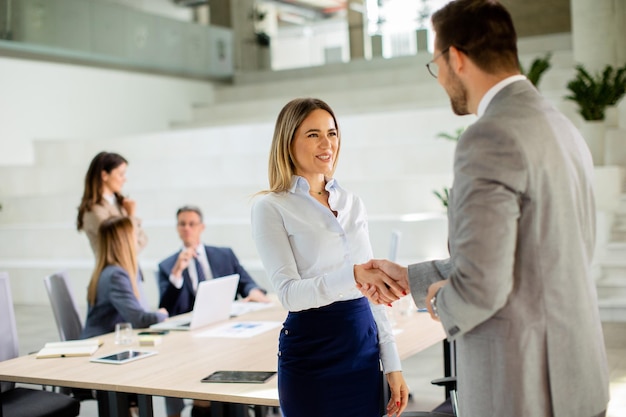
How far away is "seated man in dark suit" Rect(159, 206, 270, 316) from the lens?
4.81 metres

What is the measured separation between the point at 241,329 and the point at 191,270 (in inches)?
41.4

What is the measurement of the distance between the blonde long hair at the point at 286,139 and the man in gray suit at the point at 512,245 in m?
0.91

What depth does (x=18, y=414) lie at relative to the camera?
136 inches

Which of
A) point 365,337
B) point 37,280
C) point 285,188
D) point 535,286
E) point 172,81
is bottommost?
point 37,280

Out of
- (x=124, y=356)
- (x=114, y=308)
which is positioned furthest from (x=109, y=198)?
(x=124, y=356)

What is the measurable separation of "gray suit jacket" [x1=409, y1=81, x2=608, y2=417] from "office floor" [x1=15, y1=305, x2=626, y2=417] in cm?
303

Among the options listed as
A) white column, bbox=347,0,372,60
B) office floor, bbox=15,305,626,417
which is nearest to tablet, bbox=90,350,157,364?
office floor, bbox=15,305,626,417

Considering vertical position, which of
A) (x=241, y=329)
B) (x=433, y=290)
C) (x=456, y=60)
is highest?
(x=456, y=60)

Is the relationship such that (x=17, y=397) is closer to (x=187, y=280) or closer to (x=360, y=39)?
(x=187, y=280)

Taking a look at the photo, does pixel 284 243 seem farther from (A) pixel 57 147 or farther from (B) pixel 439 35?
(A) pixel 57 147

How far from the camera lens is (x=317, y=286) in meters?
2.45

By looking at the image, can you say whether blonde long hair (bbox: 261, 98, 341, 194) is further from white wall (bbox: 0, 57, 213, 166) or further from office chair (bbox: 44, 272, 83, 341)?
white wall (bbox: 0, 57, 213, 166)

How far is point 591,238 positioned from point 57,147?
1062cm

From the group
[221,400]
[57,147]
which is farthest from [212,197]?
[221,400]
